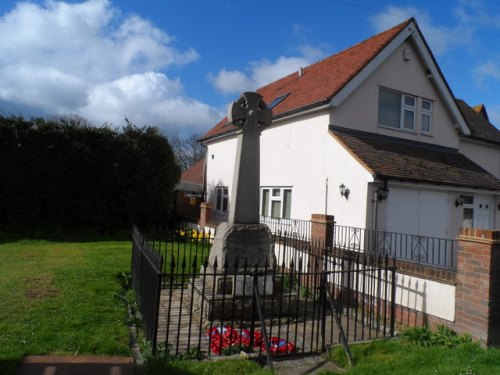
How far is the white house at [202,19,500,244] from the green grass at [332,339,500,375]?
541 cm

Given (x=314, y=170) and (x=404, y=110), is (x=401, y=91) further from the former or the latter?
(x=314, y=170)

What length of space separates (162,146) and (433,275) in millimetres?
11939

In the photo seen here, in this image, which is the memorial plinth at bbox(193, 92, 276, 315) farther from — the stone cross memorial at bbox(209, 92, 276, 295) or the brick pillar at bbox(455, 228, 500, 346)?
the brick pillar at bbox(455, 228, 500, 346)

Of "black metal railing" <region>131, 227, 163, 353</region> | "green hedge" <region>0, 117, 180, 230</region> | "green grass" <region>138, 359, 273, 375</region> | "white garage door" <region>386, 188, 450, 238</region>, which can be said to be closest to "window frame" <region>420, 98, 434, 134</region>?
"white garage door" <region>386, 188, 450, 238</region>

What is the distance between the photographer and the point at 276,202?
1438 cm

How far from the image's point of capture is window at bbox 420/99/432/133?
1398 centimetres

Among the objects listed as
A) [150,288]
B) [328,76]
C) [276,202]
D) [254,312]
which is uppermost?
[328,76]

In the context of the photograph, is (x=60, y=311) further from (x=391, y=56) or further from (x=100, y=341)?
(x=391, y=56)

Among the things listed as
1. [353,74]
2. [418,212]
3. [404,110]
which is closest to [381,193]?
[418,212]

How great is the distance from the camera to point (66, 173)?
47.0 ft

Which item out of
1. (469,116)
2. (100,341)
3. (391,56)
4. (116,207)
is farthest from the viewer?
(469,116)

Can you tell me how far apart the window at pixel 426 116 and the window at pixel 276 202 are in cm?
534

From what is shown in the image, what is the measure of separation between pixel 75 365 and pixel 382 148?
1016 cm

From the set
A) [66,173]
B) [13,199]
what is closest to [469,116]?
[66,173]
